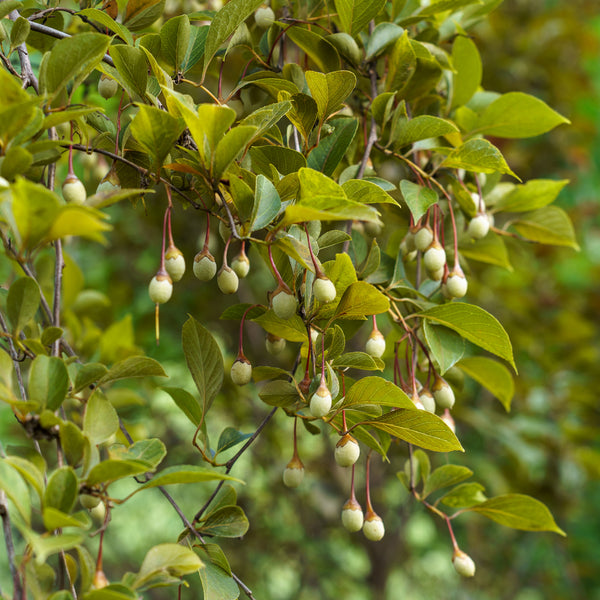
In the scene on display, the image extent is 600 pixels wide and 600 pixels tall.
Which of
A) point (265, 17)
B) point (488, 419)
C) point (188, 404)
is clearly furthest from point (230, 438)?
point (488, 419)

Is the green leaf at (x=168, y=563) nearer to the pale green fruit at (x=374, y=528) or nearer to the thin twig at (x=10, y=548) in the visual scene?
the thin twig at (x=10, y=548)

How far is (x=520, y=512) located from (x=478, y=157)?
0.40 metres

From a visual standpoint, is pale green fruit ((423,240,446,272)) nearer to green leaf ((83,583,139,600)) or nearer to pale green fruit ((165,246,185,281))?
pale green fruit ((165,246,185,281))

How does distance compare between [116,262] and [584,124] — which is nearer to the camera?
[116,262]

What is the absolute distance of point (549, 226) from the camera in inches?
36.6

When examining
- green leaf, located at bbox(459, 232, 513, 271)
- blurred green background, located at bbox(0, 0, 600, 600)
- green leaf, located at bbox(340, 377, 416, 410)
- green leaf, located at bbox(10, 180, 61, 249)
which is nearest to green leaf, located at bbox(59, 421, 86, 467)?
green leaf, located at bbox(10, 180, 61, 249)

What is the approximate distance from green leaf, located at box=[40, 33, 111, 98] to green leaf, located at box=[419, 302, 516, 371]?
0.40m

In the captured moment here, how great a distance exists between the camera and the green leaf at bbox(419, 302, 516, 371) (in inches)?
26.0

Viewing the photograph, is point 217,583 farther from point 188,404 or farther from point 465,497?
point 465,497

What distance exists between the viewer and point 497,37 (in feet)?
7.61

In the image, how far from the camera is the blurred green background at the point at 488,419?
189 cm

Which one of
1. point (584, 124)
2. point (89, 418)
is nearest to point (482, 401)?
point (584, 124)

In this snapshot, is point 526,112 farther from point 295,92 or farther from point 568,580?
point 568,580

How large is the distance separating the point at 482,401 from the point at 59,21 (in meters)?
1.85
